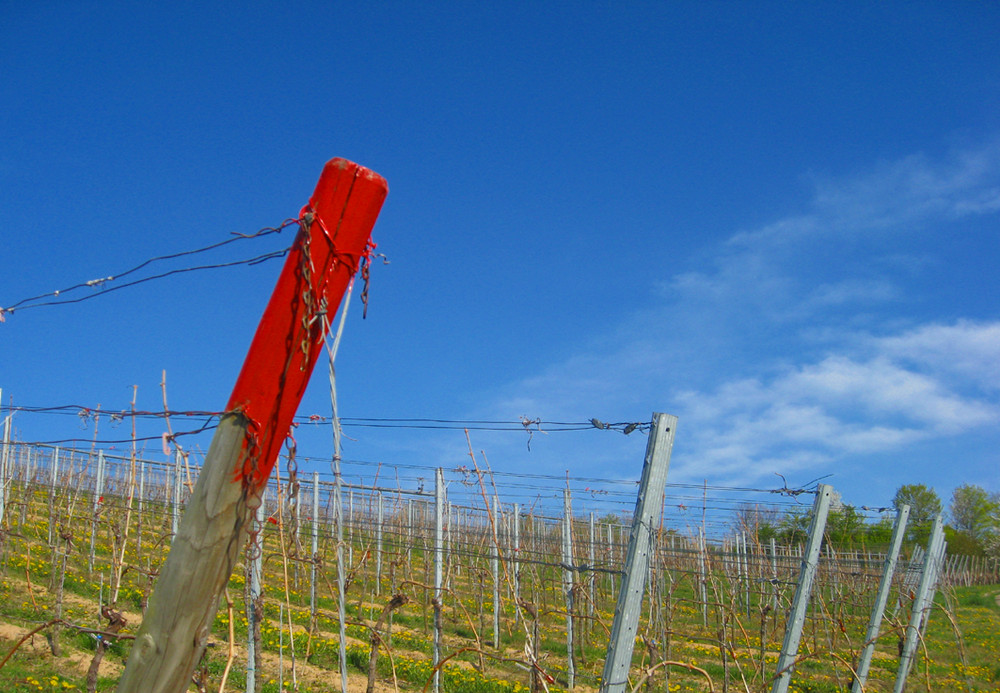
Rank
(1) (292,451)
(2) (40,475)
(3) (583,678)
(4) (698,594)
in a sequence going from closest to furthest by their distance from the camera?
(1) (292,451), (3) (583,678), (4) (698,594), (2) (40,475)

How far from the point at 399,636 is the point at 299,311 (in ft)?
32.5

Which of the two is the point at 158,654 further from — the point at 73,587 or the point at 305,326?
the point at 73,587

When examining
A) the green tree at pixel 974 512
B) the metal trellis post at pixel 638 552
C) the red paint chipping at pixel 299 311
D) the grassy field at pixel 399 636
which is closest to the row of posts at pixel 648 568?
the metal trellis post at pixel 638 552

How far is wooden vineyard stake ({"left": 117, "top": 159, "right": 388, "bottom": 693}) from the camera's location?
1480mm

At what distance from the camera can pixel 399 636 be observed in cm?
1035

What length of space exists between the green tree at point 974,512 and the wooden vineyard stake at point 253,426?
5743 cm

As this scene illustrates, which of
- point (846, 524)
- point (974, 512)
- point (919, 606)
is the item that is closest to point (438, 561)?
point (919, 606)

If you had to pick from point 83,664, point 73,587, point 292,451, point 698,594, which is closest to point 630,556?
point 292,451

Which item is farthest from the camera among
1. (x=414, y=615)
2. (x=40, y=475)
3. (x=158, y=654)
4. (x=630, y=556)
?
(x=40, y=475)

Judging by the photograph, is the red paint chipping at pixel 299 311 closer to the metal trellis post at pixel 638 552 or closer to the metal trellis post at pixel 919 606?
the metal trellis post at pixel 638 552

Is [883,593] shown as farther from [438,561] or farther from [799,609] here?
[438,561]

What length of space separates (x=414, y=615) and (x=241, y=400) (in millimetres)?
12429

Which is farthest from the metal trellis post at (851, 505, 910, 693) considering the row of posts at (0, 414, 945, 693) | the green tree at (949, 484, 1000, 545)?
the green tree at (949, 484, 1000, 545)

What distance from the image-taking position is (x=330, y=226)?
1.57 meters
